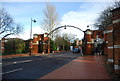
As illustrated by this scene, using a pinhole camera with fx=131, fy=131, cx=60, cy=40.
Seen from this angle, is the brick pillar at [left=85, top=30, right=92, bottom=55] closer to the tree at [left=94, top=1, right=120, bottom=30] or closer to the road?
the tree at [left=94, top=1, right=120, bottom=30]

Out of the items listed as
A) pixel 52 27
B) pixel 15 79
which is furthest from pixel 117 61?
pixel 52 27

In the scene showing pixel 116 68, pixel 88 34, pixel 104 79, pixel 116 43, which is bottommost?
pixel 104 79

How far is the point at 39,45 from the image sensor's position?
45750 mm

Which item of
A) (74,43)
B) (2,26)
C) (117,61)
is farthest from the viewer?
(74,43)

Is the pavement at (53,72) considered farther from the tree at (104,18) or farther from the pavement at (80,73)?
the tree at (104,18)

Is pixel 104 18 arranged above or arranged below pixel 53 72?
above

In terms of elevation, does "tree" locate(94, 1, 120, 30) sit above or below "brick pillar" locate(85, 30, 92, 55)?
above

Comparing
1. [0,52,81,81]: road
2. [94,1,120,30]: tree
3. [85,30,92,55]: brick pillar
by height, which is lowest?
[0,52,81,81]: road

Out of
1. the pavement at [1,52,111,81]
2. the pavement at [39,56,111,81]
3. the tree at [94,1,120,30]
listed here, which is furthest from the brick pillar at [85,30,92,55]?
the pavement at [39,56,111,81]

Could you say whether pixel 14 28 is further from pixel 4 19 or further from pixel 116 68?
pixel 116 68

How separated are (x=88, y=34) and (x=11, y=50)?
20.6 metres

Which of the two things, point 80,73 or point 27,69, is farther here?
point 27,69

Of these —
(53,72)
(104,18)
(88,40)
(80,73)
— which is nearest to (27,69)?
(53,72)

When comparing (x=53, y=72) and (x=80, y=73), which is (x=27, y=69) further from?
(x=80, y=73)
